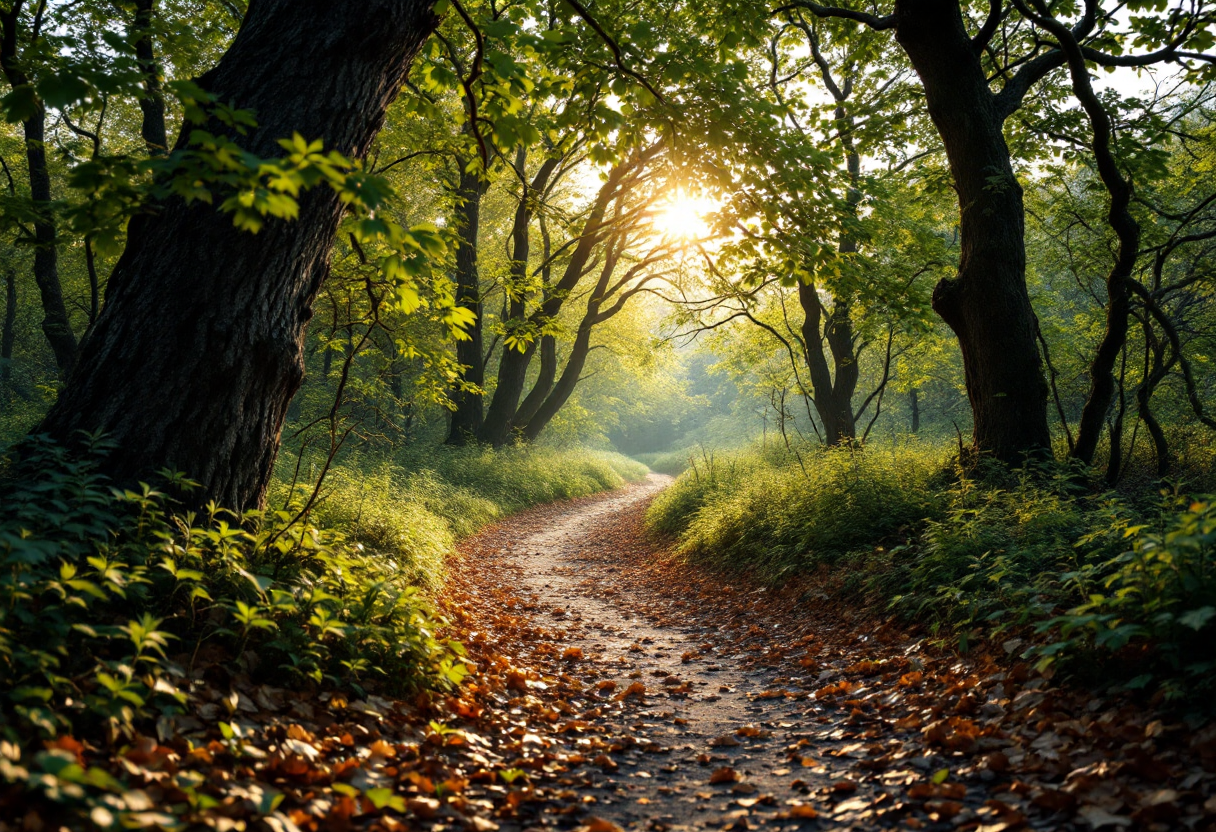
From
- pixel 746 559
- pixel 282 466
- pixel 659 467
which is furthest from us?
pixel 659 467

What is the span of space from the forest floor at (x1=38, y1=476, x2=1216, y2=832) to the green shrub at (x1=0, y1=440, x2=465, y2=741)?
0.63 feet

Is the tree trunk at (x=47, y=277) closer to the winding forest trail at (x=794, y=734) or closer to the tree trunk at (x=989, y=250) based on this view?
the winding forest trail at (x=794, y=734)

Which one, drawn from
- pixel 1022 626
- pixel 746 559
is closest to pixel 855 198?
pixel 746 559

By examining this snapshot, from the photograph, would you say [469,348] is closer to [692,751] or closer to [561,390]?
[561,390]

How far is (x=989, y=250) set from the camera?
699 centimetres

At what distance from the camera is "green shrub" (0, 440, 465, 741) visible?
2299mm

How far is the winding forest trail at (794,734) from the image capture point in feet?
8.22

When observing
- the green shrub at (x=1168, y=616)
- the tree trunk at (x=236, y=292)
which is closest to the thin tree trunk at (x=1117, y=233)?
the green shrub at (x=1168, y=616)

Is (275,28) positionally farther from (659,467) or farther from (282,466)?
(659,467)

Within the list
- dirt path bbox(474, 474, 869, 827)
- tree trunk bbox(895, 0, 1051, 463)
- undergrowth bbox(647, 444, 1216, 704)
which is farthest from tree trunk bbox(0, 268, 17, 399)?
tree trunk bbox(895, 0, 1051, 463)

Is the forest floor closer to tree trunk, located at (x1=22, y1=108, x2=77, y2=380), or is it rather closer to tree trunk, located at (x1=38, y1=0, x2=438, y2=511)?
tree trunk, located at (x1=38, y1=0, x2=438, y2=511)

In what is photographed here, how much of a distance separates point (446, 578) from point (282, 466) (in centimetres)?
442

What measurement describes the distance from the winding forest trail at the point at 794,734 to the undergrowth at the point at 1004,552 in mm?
260

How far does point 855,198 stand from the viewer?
25.3ft
